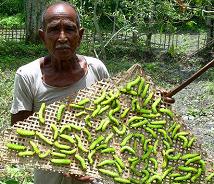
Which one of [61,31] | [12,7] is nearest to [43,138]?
[61,31]

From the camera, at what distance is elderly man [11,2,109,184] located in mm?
2045

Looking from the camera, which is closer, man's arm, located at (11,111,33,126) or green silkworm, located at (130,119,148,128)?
green silkworm, located at (130,119,148,128)

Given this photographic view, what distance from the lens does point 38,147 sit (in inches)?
75.7

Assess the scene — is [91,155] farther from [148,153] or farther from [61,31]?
[61,31]

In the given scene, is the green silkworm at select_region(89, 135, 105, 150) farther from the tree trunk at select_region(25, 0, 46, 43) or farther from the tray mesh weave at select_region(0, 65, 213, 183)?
the tree trunk at select_region(25, 0, 46, 43)

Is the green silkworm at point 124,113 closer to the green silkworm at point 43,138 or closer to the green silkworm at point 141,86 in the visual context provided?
the green silkworm at point 141,86

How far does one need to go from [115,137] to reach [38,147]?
329mm

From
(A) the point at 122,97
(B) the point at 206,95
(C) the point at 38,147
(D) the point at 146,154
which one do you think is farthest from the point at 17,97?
(B) the point at 206,95

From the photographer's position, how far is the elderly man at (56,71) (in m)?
2.04

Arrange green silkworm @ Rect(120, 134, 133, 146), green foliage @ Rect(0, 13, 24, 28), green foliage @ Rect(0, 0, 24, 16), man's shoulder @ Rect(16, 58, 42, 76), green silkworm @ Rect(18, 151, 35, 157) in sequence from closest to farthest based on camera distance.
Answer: green silkworm @ Rect(18, 151, 35, 157) → green silkworm @ Rect(120, 134, 133, 146) → man's shoulder @ Rect(16, 58, 42, 76) → green foliage @ Rect(0, 13, 24, 28) → green foliage @ Rect(0, 0, 24, 16)

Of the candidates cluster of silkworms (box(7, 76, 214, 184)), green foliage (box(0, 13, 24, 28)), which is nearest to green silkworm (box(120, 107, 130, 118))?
cluster of silkworms (box(7, 76, 214, 184))

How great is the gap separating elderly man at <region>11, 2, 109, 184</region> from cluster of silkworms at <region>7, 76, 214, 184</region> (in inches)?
5.4

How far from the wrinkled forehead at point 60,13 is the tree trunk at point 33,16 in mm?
11497

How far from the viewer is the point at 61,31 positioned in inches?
80.2
